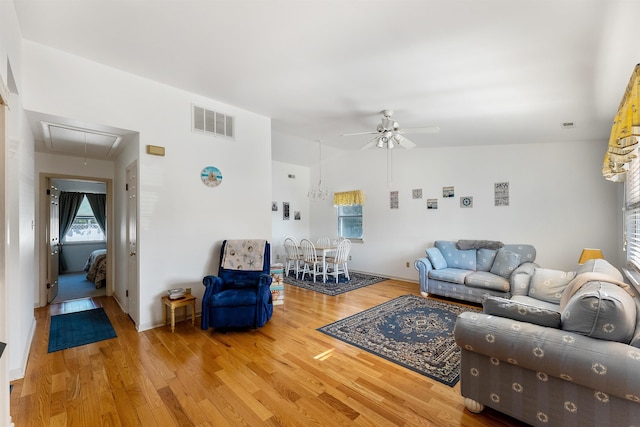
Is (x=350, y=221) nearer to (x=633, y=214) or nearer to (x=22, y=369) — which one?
(x=633, y=214)

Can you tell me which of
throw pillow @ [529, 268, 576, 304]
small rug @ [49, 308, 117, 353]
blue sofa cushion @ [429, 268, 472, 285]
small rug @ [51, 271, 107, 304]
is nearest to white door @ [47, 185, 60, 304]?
small rug @ [51, 271, 107, 304]

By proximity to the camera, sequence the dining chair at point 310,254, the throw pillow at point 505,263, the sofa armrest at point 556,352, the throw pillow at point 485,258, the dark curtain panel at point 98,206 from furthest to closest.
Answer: the dark curtain panel at point 98,206 → the dining chair at point 310,254 → the throw pillow at point 485,258 → the throw pillow at point 505,263 → the sofa armrest at point 556,352

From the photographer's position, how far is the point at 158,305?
131 inches

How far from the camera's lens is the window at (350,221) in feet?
22.5

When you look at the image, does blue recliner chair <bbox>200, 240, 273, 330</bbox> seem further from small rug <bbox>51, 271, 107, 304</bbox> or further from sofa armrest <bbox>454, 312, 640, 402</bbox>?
small rug <bbox>51, 271, 107, 304</bbox>

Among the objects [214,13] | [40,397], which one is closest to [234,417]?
[40,397]

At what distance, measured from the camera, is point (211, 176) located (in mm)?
3764

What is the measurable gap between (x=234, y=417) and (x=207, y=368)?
73 centimetres

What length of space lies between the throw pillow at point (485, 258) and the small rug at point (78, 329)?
5.39m

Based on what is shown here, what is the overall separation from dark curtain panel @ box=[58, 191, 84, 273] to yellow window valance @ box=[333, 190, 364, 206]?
6873 millimetres

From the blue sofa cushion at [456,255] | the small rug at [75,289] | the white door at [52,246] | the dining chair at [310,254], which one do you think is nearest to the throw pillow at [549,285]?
the blue sofa cushion at [456,255]

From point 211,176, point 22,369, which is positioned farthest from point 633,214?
point 22,369

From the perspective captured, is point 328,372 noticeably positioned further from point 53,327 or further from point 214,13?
point 53,327

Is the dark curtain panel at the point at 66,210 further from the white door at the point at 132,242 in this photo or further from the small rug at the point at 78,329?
the white door at the point at 132,242
